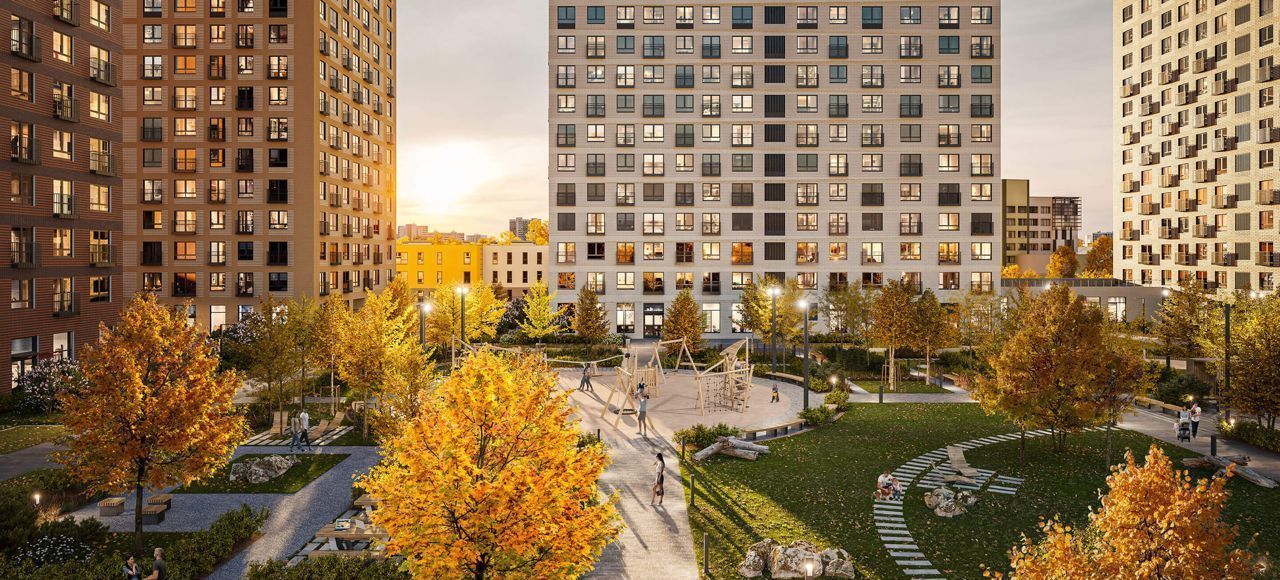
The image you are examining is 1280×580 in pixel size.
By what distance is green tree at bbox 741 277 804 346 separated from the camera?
53.9 meters

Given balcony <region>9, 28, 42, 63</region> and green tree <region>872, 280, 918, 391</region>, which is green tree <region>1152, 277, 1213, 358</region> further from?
balcony <region>9, 28, 42, 63</region>

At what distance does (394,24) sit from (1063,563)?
3667 inches

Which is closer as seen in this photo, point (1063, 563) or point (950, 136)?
point (1063, 563)

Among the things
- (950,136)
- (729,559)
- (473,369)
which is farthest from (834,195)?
(473,369)

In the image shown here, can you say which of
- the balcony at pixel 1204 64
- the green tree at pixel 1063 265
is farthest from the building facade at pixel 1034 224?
the balcony at pixel 1204 64

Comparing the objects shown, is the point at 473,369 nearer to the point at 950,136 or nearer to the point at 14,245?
the point at 14,245

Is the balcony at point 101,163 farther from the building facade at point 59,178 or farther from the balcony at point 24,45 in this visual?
the balcony at point 24,45

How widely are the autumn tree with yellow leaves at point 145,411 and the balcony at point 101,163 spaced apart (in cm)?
3231

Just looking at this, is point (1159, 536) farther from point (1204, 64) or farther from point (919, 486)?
point (1204, 64)

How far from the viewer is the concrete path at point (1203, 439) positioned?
1045 inches

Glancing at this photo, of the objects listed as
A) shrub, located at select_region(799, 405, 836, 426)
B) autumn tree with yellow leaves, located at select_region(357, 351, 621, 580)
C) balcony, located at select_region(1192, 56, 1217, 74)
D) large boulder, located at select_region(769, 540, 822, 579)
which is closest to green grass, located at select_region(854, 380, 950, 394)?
shrub, located at select_region(799, 405, 836, 426)

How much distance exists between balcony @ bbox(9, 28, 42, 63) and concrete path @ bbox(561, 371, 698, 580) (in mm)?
38937

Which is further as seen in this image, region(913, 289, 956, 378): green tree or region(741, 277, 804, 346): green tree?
region(741, 277, 804, 346): green tree

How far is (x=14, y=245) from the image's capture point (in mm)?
38312
